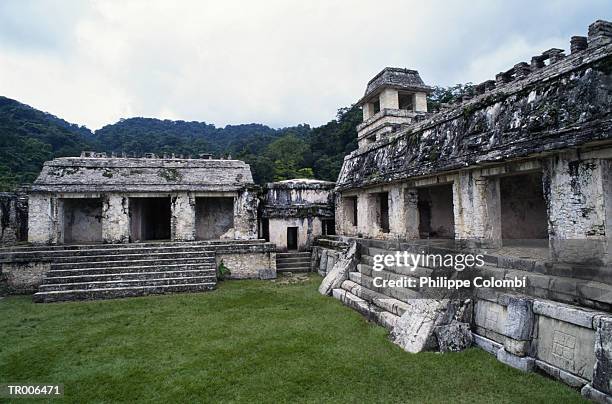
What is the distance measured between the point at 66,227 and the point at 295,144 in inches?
1299

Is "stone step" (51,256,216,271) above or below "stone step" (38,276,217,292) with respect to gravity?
above

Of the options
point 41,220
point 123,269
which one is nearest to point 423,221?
point 123,269

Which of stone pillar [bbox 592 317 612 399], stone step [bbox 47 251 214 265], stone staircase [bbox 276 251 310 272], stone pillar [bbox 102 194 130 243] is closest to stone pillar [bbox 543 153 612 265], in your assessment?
stone pillar [bbox 592 317 612 399]

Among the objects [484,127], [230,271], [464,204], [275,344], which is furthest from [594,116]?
[230,271]

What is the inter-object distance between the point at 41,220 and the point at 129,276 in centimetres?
498

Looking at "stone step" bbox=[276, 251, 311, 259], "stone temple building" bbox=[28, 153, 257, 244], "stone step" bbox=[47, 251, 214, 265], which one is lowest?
"stone step" bbox=[276, 251, 311, 259]

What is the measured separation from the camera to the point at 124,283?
10.1 meters

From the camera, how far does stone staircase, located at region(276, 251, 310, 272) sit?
1344cm

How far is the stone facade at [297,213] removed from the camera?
15102 millimetres

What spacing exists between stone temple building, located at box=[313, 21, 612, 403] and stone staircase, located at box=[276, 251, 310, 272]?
384 cm

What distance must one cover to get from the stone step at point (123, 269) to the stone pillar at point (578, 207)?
908 centimetres

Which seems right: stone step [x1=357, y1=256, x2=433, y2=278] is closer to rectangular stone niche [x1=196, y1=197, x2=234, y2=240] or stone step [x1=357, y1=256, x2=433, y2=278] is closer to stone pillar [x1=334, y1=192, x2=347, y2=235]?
stone pillar [x1=334, y1=192, x2=347, y2=235]

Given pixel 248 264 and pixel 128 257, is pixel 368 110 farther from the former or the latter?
pixel 128 257

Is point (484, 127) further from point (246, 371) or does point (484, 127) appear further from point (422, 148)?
point (246, 371)
